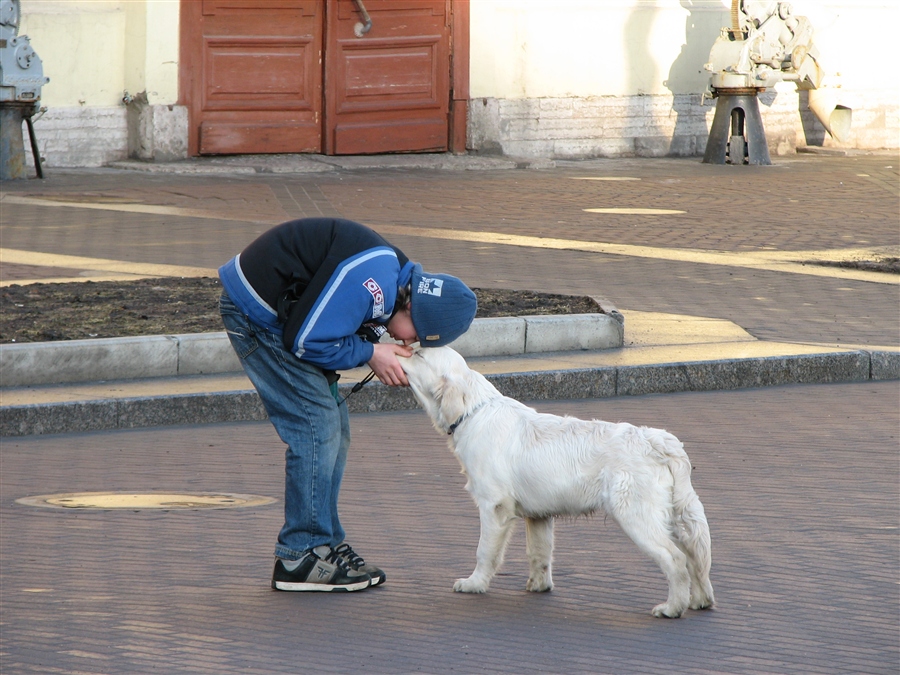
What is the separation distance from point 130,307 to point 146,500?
3499 millimetres

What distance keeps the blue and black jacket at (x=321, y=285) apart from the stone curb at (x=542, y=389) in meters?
3.03

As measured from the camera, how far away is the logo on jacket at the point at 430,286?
188 inches

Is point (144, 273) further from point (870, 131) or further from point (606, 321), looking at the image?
point (870, 131)

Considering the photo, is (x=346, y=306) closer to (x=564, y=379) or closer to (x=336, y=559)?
(x=336, y=559)

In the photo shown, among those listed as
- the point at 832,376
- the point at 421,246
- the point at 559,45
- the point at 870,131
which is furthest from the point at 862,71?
the point at 832,376

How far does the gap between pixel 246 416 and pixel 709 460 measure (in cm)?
263

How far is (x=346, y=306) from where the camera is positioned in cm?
471

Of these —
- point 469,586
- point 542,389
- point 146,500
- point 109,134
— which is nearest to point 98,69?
point 109,134

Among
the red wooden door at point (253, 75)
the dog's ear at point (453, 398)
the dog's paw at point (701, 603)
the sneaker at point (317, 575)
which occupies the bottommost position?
the dog's paw at point (701, 603)

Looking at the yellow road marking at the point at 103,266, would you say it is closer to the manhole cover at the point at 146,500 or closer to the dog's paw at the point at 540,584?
the manhole cover at the point at 146,500

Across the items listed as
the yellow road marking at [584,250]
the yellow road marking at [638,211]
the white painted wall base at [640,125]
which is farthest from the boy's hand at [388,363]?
the white painted wall base at [640,125]

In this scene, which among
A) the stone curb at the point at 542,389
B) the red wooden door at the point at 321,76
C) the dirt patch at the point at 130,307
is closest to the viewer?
the stone curb at the point at 542,389

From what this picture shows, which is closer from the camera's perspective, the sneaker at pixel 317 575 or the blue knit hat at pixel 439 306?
the blue knit hat at pixel 439 306

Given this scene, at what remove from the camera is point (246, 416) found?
8055 millimetres
